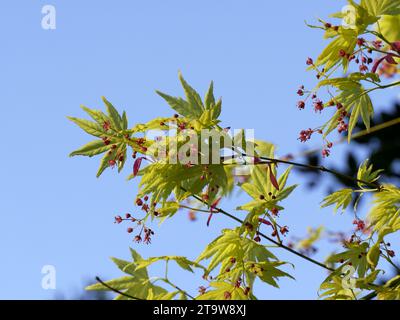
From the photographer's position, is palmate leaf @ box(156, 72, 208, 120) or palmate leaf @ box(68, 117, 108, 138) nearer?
palmate leaf @ box(156, 72, 208, 120)

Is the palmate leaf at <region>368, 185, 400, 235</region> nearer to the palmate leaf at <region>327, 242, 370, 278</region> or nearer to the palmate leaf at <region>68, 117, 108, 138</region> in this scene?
the palmate leaf at <region>327, 242, 370, 278</region>

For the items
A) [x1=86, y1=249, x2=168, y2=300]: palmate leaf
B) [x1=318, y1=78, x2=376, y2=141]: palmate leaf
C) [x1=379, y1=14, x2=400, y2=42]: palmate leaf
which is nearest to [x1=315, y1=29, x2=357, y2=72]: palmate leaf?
[x1=318, y1=78, x2=376, y2=141]: palmate leaf

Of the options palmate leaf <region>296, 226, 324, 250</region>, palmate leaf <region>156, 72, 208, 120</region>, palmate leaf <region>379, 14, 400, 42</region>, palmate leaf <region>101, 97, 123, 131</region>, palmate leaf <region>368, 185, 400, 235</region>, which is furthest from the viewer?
palmate leaf <region>296, 226, 324, 250</region>

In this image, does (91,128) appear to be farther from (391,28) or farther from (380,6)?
(391,28)

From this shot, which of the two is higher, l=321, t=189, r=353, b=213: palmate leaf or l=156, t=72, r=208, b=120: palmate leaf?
l=156, t=72, r=208, b=120: palmate leaf

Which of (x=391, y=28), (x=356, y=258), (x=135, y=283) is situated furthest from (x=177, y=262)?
(x=391, y=28)

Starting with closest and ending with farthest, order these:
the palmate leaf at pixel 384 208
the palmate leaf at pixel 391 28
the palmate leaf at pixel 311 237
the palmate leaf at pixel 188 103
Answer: the palmate leaf at pixel 188 103, the palmate leaf at pixel 384 208, the palmate leaf at pixel 391 28, the palmate leaf at pixel 311 237

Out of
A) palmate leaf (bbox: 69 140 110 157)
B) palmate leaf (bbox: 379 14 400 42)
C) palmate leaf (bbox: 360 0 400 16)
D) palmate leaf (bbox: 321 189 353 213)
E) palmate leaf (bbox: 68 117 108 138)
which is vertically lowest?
palmate leaf (bbox: 321 189 353 213)

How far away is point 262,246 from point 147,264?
1.19 feet

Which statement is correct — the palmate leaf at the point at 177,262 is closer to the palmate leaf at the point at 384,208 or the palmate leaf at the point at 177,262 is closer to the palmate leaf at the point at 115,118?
the palmate leaf at the point at 115,118

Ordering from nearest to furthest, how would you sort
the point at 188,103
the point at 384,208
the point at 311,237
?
1. the point at 188,103
2. the point at 384,208
3. the point at 311,237

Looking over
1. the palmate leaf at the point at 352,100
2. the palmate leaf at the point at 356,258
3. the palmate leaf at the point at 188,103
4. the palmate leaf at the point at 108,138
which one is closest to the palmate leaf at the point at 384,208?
the palmate leaf at the point at 356,258
